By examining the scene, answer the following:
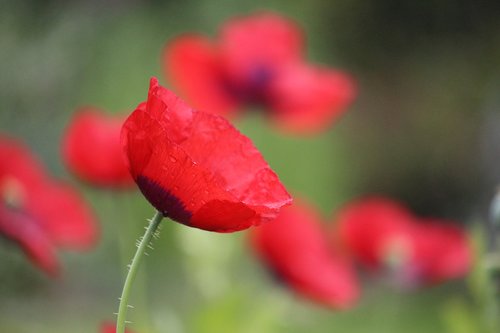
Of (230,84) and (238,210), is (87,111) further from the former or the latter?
(238,210)

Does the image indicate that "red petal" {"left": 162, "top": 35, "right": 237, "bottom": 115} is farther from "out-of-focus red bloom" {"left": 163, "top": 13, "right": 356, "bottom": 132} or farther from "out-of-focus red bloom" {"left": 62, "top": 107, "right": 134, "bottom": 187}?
"out-of-focus red bloom" {"left": 62, "top": 107, "right": 134, "bottom": 187}

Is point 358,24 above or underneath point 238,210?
above

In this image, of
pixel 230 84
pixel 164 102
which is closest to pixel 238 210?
pixel 164 102

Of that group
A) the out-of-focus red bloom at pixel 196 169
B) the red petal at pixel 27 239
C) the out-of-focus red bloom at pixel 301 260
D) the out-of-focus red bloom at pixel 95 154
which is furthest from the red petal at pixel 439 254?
the out-of-focus red bloom at pixel 196 169

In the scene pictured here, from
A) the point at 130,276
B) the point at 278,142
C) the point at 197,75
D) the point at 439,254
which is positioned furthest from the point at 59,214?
the point at 278,142

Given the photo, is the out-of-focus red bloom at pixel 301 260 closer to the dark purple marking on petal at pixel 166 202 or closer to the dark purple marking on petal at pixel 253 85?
the dark purple marking on petal at pixel 253 85

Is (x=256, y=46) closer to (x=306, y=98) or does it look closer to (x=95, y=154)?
(x=306, y=98)
